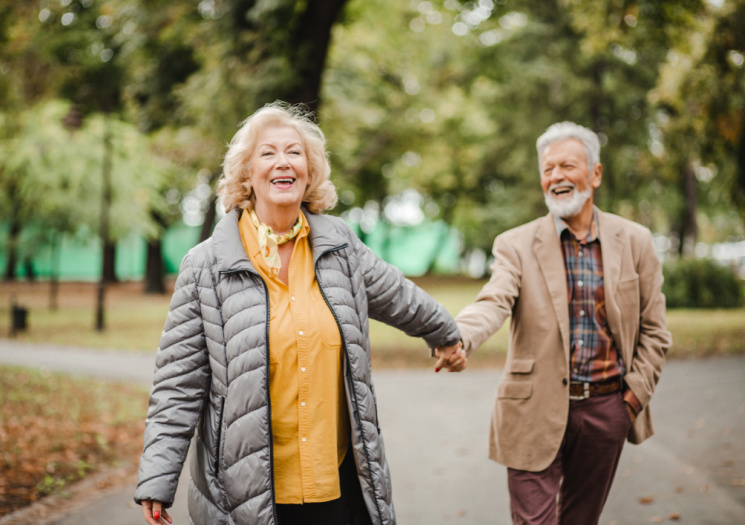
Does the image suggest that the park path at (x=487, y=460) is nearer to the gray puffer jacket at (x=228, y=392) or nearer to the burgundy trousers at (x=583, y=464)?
the burgundy trousers at (x=583, y=464)

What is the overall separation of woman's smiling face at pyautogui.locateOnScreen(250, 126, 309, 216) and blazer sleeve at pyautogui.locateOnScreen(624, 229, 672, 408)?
1845mm

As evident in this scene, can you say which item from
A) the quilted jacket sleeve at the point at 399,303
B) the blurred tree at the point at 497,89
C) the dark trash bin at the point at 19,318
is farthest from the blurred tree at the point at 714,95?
the dark trash bin at the point at 19,318

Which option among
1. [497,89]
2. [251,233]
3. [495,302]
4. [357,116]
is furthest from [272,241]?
[497,89]

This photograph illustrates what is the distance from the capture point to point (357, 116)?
16.5m

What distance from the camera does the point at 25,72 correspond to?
475 inches

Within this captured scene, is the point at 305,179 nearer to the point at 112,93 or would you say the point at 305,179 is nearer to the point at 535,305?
the point at 535,305

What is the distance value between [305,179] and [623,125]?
22.4 metres

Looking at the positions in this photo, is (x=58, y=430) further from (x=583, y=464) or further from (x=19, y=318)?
(x=19, y=318)

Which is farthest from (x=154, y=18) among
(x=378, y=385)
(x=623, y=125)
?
(x=623, y=125)

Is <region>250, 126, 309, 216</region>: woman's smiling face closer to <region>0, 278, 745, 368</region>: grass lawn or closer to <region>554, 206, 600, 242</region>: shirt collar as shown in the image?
<region>554, 206, 600, 242</region>: shirt collar

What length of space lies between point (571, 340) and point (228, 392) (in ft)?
5.77

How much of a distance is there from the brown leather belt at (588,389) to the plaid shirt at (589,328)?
29mm

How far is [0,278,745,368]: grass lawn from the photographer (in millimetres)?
13422

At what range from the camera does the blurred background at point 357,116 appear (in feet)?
34.1
